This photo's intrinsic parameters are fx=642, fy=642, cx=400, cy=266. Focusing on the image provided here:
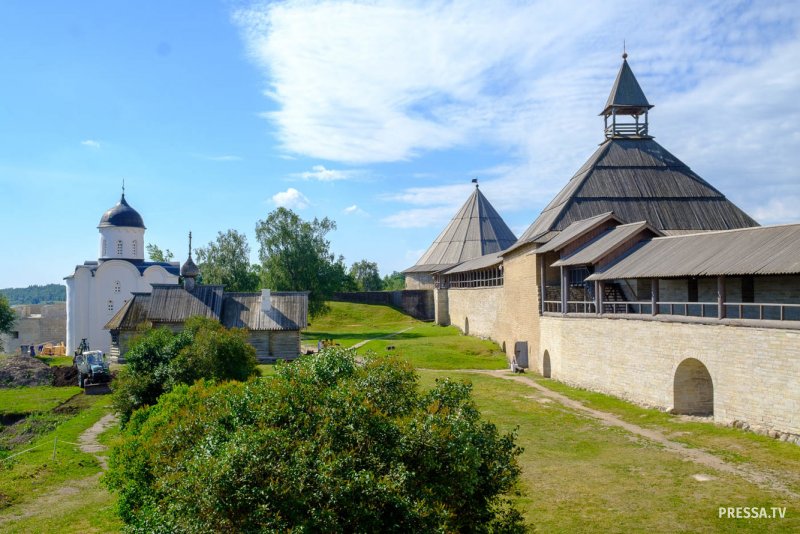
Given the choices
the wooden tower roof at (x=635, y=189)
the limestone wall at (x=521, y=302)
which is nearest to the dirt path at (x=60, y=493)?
the limestone wall at (x=521, y=302)

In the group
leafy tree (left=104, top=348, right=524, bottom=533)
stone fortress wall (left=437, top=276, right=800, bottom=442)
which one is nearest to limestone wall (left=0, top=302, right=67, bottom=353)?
stone fortress wall (left=437, top=276, right=800, bottom=442)

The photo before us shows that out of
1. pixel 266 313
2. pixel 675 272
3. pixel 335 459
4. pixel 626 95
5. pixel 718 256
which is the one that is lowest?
pixel 335 459

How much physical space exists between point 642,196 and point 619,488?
26.8 metres

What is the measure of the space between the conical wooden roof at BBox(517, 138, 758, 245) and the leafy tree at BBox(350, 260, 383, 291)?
210 feet

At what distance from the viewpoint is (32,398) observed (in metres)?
28.1

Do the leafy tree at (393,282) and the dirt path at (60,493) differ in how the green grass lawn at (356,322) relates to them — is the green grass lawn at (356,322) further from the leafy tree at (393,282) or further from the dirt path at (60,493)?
the leafy tree at (393,282)

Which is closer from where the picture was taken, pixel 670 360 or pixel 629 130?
pixel 670 360

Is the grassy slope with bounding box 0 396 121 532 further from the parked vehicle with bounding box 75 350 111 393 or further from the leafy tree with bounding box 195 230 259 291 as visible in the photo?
the leafy tree with bounding box 195 230 259 291

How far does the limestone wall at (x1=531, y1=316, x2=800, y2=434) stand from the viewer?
14.7 m

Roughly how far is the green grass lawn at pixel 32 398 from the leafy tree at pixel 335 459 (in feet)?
66.2

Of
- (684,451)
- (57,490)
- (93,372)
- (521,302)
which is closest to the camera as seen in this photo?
(684,451)

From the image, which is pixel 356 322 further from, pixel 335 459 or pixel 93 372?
pixel 335 459

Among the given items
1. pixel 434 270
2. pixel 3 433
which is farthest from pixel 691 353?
pixel 434 270

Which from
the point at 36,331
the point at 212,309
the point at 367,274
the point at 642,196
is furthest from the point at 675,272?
the point at 367,274
